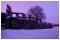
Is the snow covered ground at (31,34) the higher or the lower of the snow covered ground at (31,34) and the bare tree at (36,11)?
the lower

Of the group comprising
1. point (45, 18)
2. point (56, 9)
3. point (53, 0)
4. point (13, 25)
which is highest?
point (53, 0)

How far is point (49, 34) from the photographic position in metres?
3.27

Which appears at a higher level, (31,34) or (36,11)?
(36,11)

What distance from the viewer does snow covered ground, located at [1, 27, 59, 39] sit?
127 inches

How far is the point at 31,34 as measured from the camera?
10.7 feet

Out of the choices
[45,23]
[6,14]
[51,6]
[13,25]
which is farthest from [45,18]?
[6,14]

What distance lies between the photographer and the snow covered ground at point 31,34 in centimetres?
322

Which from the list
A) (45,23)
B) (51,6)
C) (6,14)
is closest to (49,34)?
(45,23)

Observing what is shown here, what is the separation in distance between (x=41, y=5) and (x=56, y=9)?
501mm

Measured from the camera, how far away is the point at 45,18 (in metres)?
3.29

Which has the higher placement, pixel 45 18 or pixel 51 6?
pixel 51 6

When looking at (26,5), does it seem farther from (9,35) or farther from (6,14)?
(9,35)

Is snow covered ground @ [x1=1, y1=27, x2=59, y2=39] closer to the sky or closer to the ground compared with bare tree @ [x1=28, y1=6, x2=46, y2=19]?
closer to the ground

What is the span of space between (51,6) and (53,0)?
203mm
